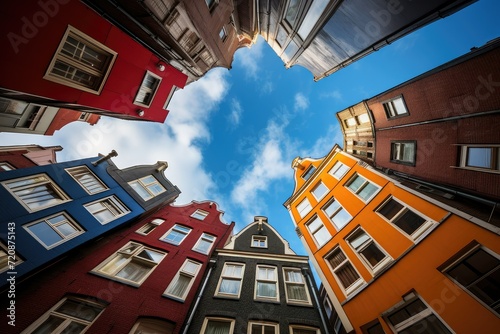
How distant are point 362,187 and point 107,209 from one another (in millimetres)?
16263

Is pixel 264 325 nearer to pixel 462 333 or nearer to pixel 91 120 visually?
pixel 462 333

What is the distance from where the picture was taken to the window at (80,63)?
24.1 feet

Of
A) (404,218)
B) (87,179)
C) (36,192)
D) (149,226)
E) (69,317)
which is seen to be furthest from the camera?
(149,226)

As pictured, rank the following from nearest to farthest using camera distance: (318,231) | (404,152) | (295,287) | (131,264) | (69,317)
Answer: (69,317)
(295,287)
(131,264)
(404,152)
(318,231)

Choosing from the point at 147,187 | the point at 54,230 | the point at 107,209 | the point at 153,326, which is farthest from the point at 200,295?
the point at 147,187

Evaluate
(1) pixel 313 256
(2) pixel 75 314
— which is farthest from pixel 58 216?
(1) pixel 313 256

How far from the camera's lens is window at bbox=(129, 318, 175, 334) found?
26.0 feet

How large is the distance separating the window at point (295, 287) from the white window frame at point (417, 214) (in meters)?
5.38

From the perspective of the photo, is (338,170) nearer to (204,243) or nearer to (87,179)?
(204,243)

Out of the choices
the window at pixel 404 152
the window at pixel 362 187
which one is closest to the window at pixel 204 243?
the window at pixel 362 187

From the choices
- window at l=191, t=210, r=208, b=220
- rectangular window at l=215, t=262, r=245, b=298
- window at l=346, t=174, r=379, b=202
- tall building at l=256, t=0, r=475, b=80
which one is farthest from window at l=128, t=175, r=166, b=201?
tall building at l=256, t=0, r=475, b=80

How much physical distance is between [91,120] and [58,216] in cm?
2395

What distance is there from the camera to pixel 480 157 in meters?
7.79

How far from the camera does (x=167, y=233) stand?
13.4m
